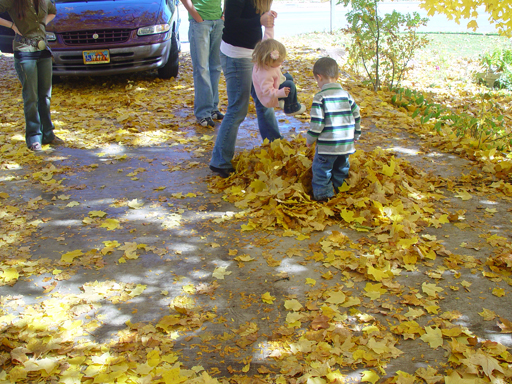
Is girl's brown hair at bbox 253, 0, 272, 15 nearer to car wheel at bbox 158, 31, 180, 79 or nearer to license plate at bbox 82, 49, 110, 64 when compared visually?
license plate at bbox 82, 49, 110, 64

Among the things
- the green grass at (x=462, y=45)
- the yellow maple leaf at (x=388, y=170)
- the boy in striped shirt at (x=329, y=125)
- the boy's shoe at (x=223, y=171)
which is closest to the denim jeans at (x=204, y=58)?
the boy's shoe at (x=223, y=171)

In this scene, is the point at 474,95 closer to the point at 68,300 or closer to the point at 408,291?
the point at 408,291

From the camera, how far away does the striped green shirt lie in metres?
3.76

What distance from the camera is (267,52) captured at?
410cm

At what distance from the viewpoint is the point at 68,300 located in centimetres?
291

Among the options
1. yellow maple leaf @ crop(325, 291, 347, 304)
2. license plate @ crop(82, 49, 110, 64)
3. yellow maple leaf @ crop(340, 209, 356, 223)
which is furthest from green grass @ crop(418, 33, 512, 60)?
yellow maple leaf @ crop(325, 291, 347, 304)

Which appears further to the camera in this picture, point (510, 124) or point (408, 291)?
point (510, 124)

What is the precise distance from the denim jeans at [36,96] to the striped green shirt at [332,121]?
346 centimetres

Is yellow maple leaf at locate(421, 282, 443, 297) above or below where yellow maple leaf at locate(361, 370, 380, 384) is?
above

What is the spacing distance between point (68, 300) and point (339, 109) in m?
2.50

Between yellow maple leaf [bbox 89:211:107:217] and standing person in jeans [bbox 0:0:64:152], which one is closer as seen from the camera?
yellow maple leaf [bbox 89:211:107:217]

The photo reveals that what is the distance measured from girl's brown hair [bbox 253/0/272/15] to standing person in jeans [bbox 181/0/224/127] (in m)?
1.84

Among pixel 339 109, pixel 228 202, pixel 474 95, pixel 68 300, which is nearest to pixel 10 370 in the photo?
pixel 68 300

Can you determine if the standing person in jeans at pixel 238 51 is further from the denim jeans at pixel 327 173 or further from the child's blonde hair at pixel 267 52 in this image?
the denim jeans at pixel 327 173
